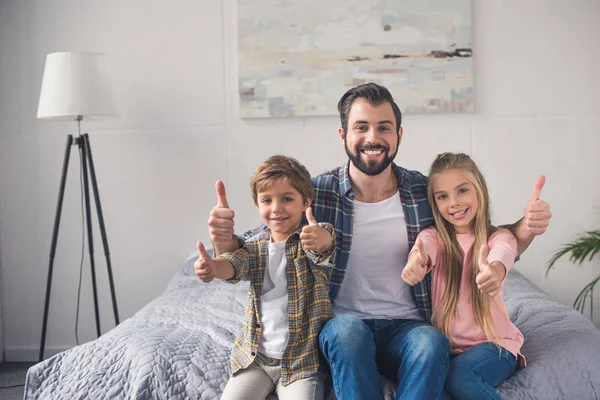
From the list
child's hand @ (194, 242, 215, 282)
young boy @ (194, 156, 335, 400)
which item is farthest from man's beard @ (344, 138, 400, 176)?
child's hand @ (194, 242, 215, 282)

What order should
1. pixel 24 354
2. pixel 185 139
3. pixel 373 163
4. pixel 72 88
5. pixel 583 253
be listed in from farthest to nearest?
pixel 24 354, pixel 185 139, pixel 583 253, pixel 72 88, pixel 373 163

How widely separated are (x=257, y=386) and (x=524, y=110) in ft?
7.47

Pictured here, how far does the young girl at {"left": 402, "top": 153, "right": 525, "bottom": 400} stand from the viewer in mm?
1612

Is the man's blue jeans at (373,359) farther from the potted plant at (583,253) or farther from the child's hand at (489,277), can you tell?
the potted plant at (583,253)

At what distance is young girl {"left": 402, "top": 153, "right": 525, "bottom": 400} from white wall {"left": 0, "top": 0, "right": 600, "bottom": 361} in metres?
1.45

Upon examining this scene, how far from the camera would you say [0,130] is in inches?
138

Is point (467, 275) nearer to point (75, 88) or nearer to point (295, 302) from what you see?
point (295, 302)

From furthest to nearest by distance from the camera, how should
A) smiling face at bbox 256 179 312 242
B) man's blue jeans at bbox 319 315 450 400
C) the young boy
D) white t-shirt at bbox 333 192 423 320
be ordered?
white t-shirt at bbox 333 192 423 320, smiling face at bbox 256 179 312 242, the young boy, man's blue jeans at bbox 319 315 450 400

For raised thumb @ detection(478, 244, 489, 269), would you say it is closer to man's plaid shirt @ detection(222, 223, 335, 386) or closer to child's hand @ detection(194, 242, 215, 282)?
man's plaid shirt @ detection(222, 223, 335, 386)

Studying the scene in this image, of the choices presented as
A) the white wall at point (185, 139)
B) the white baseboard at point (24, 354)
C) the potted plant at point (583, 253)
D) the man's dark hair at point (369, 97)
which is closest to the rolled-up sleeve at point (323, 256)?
the man's dark hair at point (369, 97)

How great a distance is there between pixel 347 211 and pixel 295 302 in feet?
1.25

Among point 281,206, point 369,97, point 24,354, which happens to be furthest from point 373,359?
point 24,354

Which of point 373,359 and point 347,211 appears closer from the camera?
point 373,359

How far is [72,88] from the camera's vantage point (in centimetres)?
298
